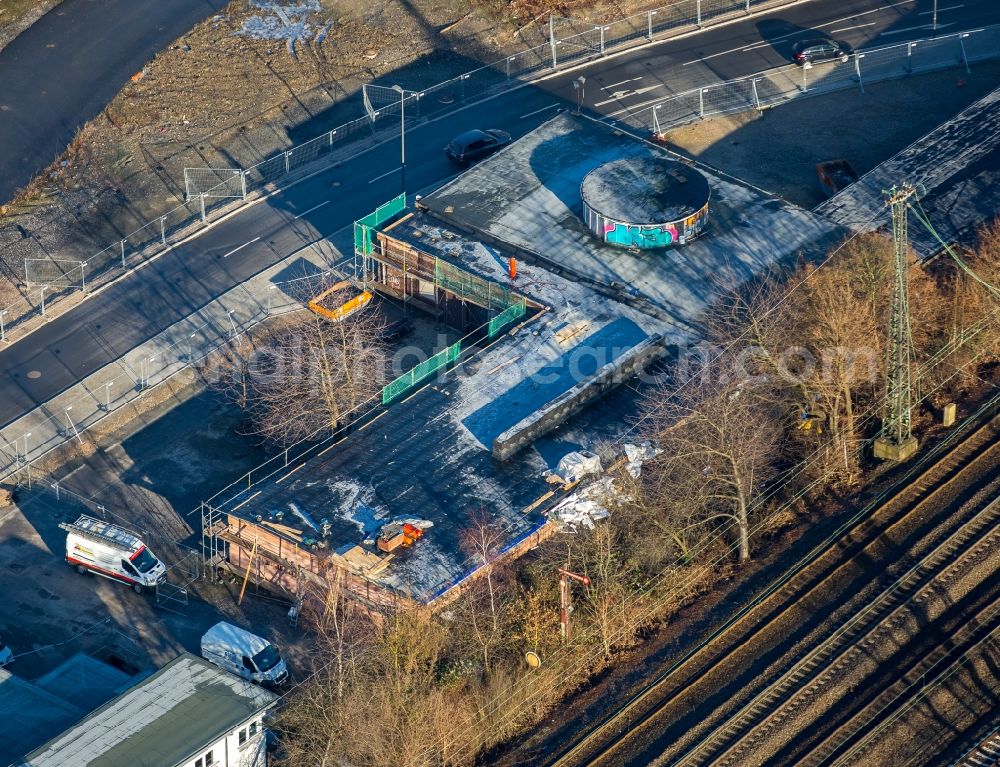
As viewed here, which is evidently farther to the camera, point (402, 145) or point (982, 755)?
point (402, 145)

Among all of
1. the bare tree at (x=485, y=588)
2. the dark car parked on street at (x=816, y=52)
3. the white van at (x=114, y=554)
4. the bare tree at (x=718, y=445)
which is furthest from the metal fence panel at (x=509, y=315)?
the dark car parked on street at (x=816, y=52)

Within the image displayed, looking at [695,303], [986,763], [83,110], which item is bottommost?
[986,763]

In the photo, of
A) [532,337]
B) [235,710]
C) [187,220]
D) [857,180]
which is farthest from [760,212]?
[235,710]

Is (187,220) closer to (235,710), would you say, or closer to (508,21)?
(508,21)

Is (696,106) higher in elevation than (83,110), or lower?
lower

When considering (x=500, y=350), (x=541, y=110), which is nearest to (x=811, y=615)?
(x=500, y=350)

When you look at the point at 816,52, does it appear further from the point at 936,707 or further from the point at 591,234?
the point at 936,707

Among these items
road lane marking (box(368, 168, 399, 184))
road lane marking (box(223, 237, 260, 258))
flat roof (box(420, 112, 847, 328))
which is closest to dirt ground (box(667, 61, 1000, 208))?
flat roof (box(420, 112, 847, 328))
